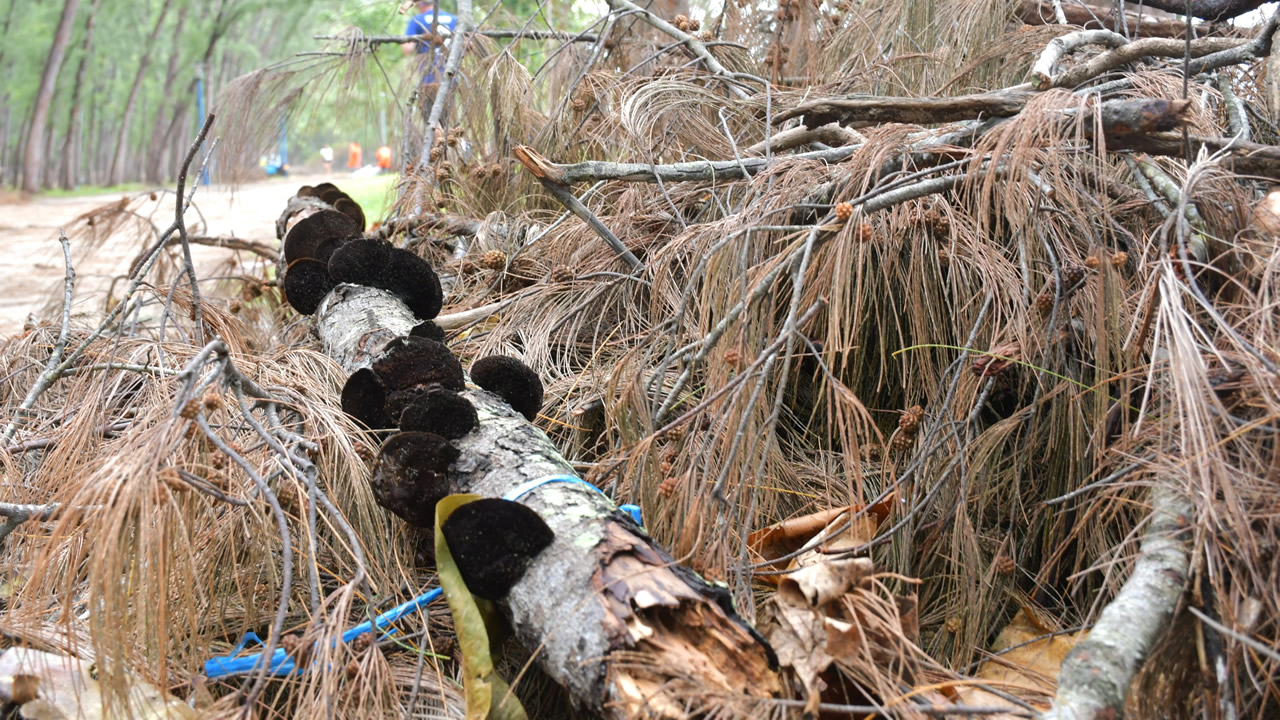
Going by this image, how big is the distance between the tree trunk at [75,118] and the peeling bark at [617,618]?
18735 mm

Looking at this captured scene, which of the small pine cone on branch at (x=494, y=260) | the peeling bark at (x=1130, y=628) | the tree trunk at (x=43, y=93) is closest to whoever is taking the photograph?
the peeling bark at (x=1130, y=628)

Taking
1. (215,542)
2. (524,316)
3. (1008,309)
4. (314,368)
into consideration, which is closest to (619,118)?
(524,316)

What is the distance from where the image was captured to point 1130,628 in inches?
41.1

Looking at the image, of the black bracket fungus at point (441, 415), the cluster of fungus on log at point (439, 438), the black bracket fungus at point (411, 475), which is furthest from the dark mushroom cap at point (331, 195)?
the black bracket fungus at point (411, 475)

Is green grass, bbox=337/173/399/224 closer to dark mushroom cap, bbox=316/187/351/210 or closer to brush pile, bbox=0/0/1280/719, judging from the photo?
dark mushroom cap, bbox=316/187/351/210

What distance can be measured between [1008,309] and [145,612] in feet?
4.77

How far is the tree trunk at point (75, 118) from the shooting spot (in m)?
16.8

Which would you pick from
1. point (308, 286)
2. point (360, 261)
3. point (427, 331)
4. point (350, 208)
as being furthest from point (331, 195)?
point (427, 331)

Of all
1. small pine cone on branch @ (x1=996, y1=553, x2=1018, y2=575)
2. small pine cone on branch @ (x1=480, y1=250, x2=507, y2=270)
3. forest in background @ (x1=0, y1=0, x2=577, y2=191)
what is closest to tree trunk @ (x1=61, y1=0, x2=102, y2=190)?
forest in background @ (x1=0, y1=0, x2=577, y2=191)

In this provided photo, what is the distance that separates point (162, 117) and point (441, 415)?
2446cm

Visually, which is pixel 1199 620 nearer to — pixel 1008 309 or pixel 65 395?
pixel 1008 309

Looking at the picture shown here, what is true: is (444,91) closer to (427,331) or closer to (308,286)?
(308,286)

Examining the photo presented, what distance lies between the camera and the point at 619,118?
2311 millimetres

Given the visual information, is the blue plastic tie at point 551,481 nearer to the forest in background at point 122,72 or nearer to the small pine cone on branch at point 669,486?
the small pine cone on branch at point 669,486
